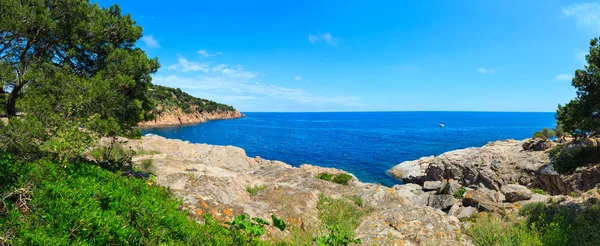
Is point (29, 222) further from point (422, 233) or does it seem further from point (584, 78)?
point (584, 78)

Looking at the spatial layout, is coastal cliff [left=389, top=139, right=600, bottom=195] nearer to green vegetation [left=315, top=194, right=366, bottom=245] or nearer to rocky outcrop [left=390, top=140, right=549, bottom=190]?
rocky outcrop [left=390, top=140, right=549, bottom=190]

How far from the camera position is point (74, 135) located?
9.50 meters

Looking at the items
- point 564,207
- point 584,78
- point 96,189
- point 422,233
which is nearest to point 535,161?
point 564,207

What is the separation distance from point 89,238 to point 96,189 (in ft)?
6.73

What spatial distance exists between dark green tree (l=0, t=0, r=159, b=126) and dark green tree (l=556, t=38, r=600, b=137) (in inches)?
780

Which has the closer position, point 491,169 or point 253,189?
point 253,189

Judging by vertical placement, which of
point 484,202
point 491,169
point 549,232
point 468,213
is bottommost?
point 491,169

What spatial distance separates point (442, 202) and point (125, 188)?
930 inches

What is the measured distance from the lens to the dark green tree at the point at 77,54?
35.5 feet

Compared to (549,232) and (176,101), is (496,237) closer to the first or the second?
(549,232)

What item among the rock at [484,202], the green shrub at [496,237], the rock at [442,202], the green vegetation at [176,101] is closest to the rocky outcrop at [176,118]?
the green vegetation at [176,101]

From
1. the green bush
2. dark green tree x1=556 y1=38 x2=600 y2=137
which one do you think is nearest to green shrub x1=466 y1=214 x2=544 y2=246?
dark green tree x1=556 y1=38 x2=600 y2=137

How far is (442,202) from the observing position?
23.5 meters

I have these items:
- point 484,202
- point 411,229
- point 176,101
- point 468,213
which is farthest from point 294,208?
point 176,101
